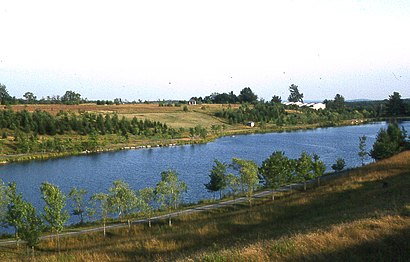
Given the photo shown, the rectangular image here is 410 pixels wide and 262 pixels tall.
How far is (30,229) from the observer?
2598 centimetres

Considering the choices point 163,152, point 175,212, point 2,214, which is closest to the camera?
point 2,214

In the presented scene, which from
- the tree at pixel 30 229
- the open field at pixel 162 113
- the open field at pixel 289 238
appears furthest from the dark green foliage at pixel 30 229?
the open field at pixel 162 113

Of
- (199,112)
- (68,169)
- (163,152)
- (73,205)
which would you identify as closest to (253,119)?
(199,112)

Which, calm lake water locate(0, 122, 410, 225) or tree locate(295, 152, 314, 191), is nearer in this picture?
tree locate(295, 152, 314, 191)

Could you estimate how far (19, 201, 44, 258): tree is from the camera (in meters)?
25.2

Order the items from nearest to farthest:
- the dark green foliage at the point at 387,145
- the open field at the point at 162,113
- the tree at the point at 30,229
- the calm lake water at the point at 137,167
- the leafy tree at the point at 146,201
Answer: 1. the tree at the point at 30,229
2. the leafy tree at the point at 146,201
3. the calm lake water at the point at 137,167
4. the dark green foliage at the point at 387,145
5. the open field at the point at 162,113

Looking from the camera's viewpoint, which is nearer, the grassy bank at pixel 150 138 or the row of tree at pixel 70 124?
the grassy bank at pixel 150 138

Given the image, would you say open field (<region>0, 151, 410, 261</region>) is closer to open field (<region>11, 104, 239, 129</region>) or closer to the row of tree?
the row of tree

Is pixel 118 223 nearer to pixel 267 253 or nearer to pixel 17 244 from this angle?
pixel 17 244

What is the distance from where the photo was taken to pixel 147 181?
183 ft

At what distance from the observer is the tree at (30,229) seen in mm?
25172

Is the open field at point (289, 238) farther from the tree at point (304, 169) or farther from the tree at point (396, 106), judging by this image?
the tree at point (396, 106)

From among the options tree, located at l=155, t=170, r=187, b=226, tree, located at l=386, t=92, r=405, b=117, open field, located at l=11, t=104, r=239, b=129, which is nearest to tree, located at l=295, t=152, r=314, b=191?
tree, located at l=155, t=170, r=187, b=226

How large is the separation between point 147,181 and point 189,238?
1430 inches
